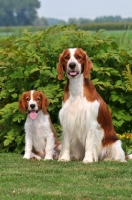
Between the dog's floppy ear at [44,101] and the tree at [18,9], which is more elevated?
the dog's floppy ear at [44,101]

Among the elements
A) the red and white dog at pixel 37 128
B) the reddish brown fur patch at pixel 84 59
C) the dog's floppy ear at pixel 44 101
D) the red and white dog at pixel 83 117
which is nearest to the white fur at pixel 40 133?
the red and white dog at pixel 37 128

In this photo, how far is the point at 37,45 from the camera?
42.1ft

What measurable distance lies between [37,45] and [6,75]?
0.83m

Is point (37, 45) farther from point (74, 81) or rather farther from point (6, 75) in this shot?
point (74, 81)

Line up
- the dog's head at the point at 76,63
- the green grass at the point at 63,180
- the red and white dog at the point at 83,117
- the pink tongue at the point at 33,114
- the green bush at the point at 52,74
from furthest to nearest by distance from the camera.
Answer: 1. the green bush at the point at 52,74
2. the pink tongue at the point at 33,114
3. the red and white dog at the point at 83,117
4. the dog's head at the point at 76,63
5. the green grass at the point at 63,180

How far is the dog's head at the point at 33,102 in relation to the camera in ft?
36.9

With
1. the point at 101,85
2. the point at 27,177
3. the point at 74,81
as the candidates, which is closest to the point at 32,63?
the point at 101,85

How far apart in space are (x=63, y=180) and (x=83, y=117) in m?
1.64

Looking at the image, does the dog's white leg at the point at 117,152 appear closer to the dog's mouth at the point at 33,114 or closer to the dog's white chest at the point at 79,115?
the dog's white chest at the point at 79,115

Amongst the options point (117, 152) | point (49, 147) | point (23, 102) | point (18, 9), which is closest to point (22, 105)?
point (23, 102)

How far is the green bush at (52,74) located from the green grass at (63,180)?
1.51 meters

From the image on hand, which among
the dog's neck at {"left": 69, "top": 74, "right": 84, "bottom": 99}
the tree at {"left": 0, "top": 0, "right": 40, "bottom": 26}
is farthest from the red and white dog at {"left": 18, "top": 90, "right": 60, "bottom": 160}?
the tree at {"left": 0, "top": 0, "right": 40, "bottom": 26}

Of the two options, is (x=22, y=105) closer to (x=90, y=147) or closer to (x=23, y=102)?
(x=23, y=102)

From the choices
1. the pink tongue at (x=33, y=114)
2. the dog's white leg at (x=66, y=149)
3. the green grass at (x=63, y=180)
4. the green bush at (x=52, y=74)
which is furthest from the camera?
the green bush at (x=52, y=74)
